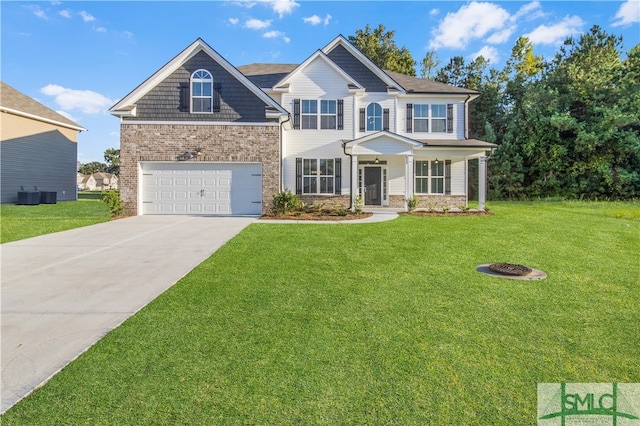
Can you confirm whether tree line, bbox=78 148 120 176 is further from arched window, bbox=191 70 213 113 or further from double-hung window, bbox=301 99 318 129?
double-hung window, bbox=301 99 318 129

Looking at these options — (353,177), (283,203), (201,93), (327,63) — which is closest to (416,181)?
(353,177)

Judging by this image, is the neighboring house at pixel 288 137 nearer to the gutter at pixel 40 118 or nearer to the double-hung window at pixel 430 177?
the double-hung window at pixel 430 177

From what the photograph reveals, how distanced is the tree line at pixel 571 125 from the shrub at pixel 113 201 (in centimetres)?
2357

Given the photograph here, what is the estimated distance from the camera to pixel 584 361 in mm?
3199

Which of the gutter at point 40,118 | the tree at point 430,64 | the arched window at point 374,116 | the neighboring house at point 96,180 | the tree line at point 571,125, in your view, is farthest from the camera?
the neighboring house at point 96,180

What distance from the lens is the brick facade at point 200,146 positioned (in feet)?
50.0

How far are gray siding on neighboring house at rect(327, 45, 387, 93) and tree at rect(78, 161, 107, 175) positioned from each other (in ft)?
308

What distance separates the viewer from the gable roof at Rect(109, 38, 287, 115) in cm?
1502

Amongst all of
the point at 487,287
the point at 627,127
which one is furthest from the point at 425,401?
the point at 627,127

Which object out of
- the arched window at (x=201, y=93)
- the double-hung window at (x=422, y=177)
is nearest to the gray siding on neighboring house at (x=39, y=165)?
the arched window at (x=201, y=93)

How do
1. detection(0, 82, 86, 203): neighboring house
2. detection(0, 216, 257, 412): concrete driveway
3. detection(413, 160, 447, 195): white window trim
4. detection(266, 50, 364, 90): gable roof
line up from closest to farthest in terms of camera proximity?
detection(0, 216, 257, 412): concrete driveway → detection(266, 50, 364, 90): gable roof → detection(413, 160, 447, 195): white window trim → detection(0, 82, 86, 203): neighboring house

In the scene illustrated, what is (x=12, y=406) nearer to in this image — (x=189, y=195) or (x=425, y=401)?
(x=425, y=401)

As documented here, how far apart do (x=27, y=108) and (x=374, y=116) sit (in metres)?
21.4

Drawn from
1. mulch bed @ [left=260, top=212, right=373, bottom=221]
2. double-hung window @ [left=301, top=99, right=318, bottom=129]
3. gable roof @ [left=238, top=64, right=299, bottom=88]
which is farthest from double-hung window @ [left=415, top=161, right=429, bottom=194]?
gable roof @ [left=238, top=64, right=299, bottom=88]
